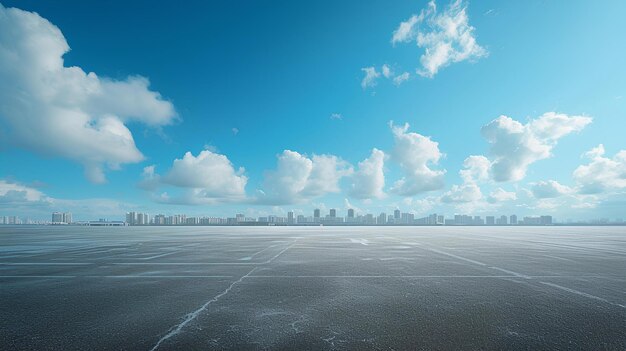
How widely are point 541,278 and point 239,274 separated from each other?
45.5 feet

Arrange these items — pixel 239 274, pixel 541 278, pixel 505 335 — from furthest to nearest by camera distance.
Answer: pixel 239 274 → pixel 541 278 → pixel 505 335

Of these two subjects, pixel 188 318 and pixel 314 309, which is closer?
pixel 188 318

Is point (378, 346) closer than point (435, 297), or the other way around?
point (378, 346)

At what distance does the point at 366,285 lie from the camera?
36.8 ft

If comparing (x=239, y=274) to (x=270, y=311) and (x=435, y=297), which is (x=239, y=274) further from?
(x=435, y=297)

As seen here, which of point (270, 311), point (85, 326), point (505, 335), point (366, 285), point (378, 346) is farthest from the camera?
point (366, 285)

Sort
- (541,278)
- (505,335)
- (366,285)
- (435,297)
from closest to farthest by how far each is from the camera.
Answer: (505,335) < (435,297) < (366,285) < (541,278)

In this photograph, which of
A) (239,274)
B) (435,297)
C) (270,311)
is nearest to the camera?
(270,311)

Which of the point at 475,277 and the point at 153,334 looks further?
the point at 475,277

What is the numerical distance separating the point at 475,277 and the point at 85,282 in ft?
56.0

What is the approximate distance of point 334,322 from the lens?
7.16 meters

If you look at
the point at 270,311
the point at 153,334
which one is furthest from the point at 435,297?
the point at 153,334

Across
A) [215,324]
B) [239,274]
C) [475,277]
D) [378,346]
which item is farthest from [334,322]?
[475,277]

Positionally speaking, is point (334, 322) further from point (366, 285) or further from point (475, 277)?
point (475, 277)
